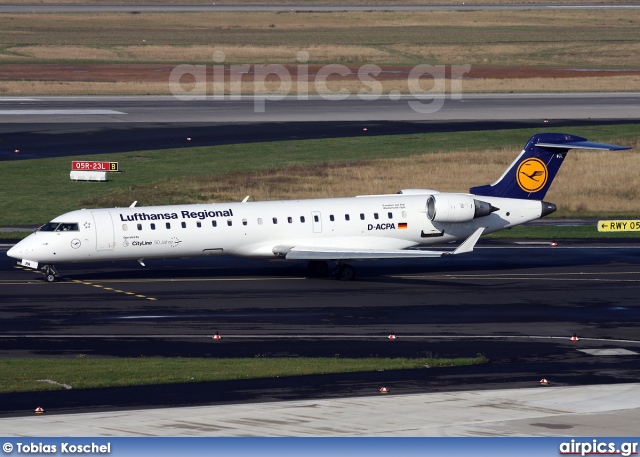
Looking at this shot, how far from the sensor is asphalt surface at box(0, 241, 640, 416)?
2825 centimetres

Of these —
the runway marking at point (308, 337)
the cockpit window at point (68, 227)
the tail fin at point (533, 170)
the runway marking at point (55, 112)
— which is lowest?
the runway marking at point (308, 337)

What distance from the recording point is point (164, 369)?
2980cm

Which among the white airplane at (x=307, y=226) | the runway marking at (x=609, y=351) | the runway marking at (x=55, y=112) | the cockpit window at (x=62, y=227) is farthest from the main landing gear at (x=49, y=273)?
the runway marking at (x=55, y=112)

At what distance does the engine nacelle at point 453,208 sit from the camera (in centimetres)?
4462

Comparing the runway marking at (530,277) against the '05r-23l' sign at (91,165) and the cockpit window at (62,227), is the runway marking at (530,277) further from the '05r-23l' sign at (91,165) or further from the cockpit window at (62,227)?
the '05r-23l' sign at (91,165)

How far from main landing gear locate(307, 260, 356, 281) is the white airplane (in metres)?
0.04

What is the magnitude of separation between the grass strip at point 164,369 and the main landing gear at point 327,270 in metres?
13.3

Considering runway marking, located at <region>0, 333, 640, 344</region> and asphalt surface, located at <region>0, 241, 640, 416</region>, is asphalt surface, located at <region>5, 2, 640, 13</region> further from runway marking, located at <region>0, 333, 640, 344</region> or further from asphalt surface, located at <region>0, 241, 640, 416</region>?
runway marking, located at <region>0, 333, 640, 344</region>

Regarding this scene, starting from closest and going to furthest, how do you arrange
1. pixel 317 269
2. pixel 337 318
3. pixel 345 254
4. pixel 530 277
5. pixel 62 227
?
pixel 337 318 → pixel 62 227 → pixel 345 254 → pixel 530 277 → pixel 317 269

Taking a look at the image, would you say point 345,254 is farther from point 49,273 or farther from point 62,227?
point 49,273

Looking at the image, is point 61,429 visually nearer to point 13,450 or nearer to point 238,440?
point 13,450

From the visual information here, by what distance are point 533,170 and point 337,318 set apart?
45.2ft

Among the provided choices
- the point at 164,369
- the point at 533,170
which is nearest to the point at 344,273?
the point at 533,170

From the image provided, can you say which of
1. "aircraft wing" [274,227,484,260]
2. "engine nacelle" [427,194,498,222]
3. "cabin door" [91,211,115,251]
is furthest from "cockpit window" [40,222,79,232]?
"engine nacelle" [427,194,498,222]
